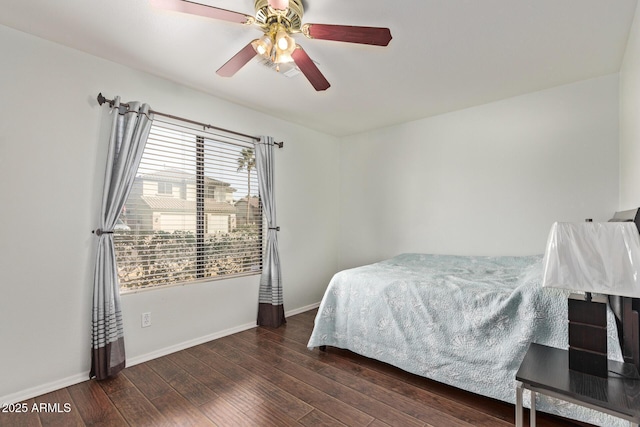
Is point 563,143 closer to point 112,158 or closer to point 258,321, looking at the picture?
point 258,321

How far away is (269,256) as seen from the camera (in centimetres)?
357

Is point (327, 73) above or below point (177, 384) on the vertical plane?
above

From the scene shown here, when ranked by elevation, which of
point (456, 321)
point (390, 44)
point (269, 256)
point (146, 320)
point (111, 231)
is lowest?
point (146, 320)

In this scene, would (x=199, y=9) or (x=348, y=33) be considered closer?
(x=199, y=9)

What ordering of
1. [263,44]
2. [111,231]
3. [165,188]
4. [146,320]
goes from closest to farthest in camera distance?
1. [263,44]
2. [111,231]
3. [146,320]
4. [165,188]

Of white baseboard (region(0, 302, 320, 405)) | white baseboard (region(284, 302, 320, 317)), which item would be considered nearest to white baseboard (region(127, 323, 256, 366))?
white baseboard (region(0, 302, 320, 405))

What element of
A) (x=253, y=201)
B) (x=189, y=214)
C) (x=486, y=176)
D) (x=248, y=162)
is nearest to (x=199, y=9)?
(x=189, y=214)

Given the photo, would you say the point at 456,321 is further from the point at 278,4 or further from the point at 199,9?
the point at 199,9

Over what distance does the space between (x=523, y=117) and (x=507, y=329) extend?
92.0 inches

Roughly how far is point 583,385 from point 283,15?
2.30 metres

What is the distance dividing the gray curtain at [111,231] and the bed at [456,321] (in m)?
1.59

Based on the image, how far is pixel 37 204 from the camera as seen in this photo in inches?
85.6

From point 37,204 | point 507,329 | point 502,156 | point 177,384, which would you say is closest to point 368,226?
point 502,156

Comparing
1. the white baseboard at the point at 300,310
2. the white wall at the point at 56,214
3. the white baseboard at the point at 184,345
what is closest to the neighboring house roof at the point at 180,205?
the white wall at the point at 56,214
